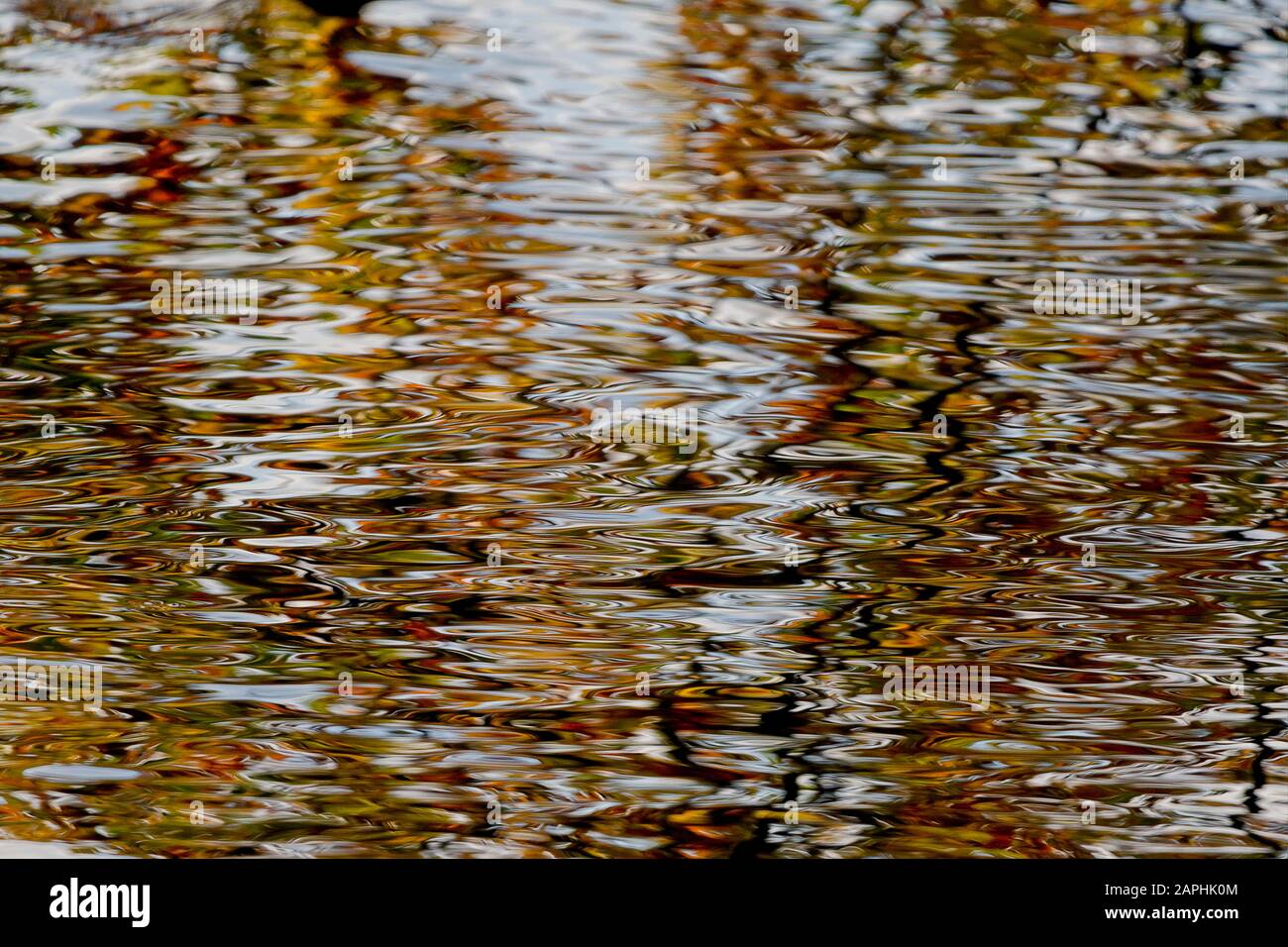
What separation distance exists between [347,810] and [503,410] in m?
1.05

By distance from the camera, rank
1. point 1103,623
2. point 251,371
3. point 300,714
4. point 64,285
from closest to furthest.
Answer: point 300,714
point 1103,623
point 251,371
point 64,285

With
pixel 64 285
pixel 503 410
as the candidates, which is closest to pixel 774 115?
pixel 503 410

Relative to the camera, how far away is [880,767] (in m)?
2.42

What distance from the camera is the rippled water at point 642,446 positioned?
2408 millimetres

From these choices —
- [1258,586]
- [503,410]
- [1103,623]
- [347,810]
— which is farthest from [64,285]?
[1258,586]

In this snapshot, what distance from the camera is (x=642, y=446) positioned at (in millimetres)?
3072

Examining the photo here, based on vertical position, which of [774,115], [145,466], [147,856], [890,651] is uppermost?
[774,115]

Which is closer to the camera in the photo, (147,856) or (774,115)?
(147,856)

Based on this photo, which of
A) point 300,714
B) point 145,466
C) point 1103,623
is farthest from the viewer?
point 145,466

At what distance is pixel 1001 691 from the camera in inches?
101

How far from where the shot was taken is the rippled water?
2.41 m

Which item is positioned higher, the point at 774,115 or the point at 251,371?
the point at 774,115

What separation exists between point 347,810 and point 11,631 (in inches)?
29.1

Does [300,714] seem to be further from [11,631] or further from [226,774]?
[11,631]
